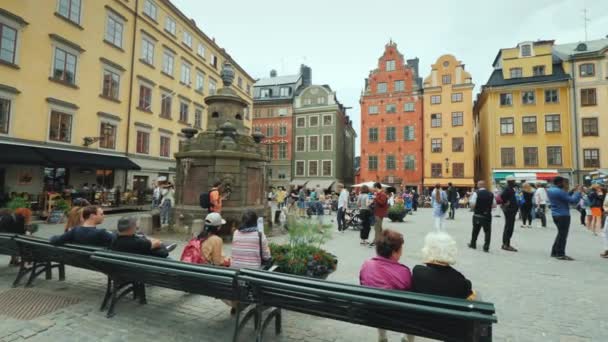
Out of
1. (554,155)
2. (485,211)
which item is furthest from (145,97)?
(554,155)

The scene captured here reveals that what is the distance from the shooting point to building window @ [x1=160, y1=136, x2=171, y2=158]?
25828mm

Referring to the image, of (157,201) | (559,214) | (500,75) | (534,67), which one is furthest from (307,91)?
(559,214)

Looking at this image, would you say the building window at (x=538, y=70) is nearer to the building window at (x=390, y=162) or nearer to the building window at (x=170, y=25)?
the building window at (x=390, y=162)

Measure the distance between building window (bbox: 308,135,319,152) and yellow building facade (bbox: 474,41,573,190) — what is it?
20.7 meters

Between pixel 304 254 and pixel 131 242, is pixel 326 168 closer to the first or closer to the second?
pixel 304 254

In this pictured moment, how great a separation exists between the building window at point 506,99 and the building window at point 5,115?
4124 cm

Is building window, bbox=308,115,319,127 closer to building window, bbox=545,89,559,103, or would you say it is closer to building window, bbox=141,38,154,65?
building window, bbox=141,38,154,65

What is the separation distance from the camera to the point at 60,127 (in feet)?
57.3

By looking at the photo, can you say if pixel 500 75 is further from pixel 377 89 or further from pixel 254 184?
pixel 254 184

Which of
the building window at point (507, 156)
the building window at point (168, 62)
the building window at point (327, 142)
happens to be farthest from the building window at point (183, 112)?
the building window at point (507, 156)

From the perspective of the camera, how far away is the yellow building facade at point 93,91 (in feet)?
49.8

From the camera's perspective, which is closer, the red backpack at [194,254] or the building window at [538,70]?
the red backpack at [194,254]

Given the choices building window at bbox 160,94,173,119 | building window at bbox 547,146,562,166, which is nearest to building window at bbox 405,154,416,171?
building window at bbox 547,146,562,166

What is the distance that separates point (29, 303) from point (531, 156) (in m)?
39.7
